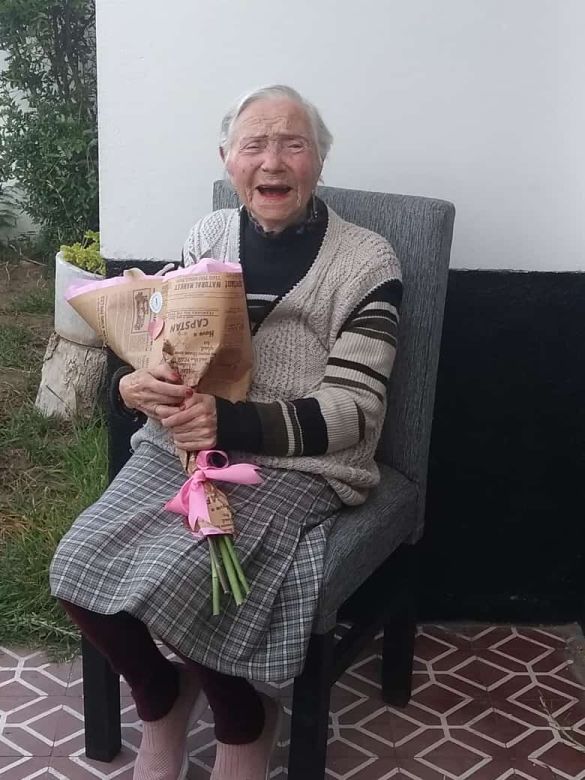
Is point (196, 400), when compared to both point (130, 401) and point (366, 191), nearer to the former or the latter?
point (130, 401)

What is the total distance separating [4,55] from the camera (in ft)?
18.5

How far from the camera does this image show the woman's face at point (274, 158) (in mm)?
2002

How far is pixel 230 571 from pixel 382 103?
124 cm

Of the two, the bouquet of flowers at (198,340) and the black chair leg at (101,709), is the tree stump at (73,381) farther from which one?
the bouquet of flowers at (198,340)

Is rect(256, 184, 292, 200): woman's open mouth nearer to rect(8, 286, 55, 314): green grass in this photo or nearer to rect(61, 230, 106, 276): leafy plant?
rect(61, 230, 106, 276): leafy plant

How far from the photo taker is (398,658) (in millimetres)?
2434

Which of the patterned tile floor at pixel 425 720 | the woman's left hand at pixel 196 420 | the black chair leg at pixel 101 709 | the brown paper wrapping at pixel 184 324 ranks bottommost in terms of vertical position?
the patterned tile floor at pixel 425 720

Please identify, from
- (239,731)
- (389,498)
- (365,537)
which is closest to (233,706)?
(239,731)

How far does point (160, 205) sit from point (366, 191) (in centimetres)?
53

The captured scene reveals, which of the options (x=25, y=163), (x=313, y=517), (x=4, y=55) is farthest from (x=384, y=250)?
(x=4, y=55)

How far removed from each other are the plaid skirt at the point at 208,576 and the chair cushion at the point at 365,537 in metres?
0.03

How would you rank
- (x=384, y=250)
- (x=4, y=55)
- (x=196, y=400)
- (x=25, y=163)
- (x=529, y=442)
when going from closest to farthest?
(x=196, y=400) → (x=384, y=250) → (x=529, y=442) → (x=25, y=163) → (x=4, y=55)

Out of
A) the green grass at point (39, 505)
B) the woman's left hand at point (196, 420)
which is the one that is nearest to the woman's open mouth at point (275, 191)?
the woman's left hand at point (196, 420)

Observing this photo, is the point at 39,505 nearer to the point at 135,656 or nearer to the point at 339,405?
the point at 135,656
